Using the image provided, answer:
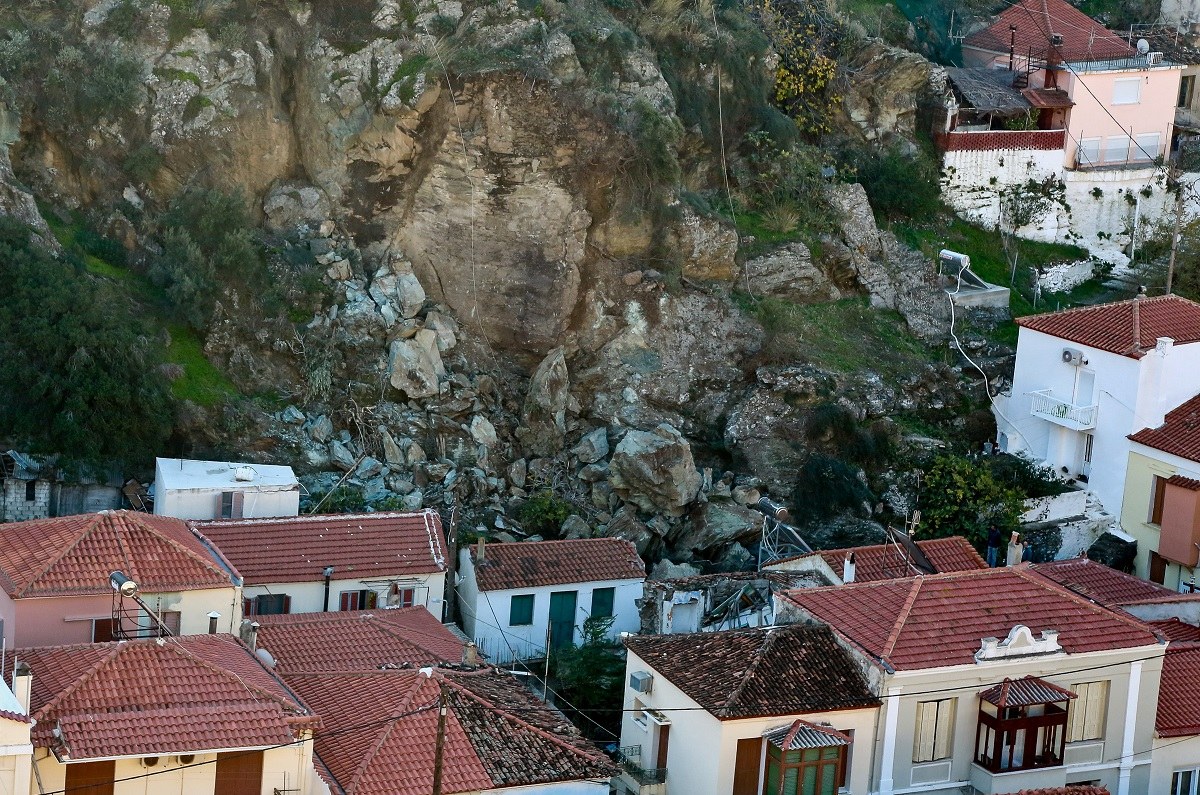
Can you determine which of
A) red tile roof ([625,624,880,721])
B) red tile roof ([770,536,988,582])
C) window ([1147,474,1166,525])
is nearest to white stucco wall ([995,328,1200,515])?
window ([1147,474,1166,525])

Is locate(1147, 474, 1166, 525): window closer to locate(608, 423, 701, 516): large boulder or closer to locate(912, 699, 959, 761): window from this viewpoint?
locate(608, 423, 701, 516): large boulder

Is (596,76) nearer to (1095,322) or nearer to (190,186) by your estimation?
(190,186)

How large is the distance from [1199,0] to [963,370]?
19.9 meters

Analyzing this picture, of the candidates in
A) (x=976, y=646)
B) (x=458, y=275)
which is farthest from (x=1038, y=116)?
(x=976, y=646)

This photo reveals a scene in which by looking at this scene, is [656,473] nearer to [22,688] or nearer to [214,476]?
[214,476]

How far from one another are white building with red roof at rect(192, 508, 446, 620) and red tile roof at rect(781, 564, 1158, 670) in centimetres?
895

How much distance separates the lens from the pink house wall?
2121 inches

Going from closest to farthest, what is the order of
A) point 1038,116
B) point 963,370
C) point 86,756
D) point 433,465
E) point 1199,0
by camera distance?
point 86,756 < point 433,465 < point 963,370 < point 1038,116 < point 1199,0

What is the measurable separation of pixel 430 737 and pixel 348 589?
876 cm

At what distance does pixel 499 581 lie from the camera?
3756 cm

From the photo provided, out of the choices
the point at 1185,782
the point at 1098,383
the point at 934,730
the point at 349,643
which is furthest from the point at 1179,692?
the point at 349,643

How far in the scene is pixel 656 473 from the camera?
4175 cm

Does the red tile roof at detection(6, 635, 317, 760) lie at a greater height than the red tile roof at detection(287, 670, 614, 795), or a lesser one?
greater

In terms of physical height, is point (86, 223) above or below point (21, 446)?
above
